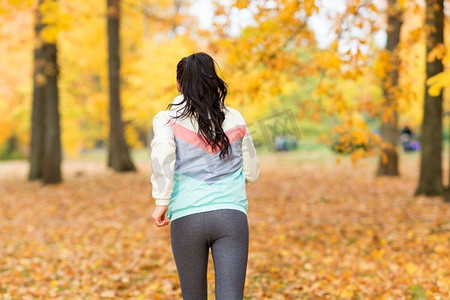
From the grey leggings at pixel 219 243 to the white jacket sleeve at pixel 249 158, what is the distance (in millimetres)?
253

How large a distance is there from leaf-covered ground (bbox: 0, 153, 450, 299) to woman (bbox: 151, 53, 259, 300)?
8.42ft

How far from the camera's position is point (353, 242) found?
7.43 metres

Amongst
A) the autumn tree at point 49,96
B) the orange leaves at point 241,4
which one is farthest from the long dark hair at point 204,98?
the autumn tree at point 49,96

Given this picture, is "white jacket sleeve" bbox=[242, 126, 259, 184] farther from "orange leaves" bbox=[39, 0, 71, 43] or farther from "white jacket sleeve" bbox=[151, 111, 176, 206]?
"orange leaves" bbox=[39, 0, 71, 43]

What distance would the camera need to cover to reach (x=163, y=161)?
8.41 feet

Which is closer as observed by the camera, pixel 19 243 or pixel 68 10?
pixel 19 243

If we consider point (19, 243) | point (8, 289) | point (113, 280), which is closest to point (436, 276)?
point (113, 280)

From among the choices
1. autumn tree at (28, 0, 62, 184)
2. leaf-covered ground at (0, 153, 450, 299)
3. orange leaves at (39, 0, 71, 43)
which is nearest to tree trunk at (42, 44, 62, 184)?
autumn tree at (28, 0, 62, 184)

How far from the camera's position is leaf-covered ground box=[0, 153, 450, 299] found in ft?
17.6

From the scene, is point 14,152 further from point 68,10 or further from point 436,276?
point 436,276

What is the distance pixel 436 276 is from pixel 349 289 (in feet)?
3.36

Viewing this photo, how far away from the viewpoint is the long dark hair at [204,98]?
262 centimetres

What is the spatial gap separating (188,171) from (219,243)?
1.30 feet

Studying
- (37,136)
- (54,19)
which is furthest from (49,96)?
(54,19)
